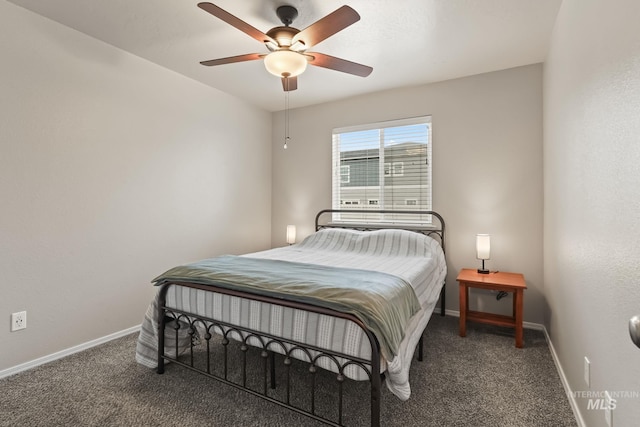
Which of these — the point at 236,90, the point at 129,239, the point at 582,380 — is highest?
the point at 236,90

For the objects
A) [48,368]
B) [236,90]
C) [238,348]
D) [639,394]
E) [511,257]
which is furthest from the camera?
[236,90]

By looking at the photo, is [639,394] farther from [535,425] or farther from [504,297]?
[504,297]

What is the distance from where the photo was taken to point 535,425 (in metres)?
1.64

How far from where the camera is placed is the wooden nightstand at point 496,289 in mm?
2576

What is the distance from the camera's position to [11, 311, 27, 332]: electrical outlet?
2166 mm

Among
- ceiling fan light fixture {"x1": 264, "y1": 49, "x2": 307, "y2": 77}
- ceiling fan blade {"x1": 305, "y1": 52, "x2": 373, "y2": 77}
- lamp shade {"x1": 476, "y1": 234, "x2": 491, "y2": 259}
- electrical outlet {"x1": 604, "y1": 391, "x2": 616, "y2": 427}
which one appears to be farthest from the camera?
lamp shade {"x1": 476, "y1": 234, "x2": 491, "y2": 259}

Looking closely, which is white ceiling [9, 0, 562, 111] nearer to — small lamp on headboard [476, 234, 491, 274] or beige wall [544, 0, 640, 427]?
beige wall [544, 0, 640, 427]

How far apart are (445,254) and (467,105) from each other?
1643 millimetres

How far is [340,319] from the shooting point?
1.53 metres

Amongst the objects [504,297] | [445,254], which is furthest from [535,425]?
[445,254]

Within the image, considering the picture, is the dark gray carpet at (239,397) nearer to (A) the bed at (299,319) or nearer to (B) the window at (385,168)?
(A) the bed at (299,319)

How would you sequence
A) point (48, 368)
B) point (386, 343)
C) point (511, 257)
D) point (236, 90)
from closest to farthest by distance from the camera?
point (386, 343)
point (48, 368)
point (511, 257)
point (236, 90)

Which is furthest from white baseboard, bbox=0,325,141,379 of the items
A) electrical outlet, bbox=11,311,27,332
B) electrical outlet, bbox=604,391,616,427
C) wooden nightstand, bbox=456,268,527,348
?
electrical outlet, bbox=604,391,616,427

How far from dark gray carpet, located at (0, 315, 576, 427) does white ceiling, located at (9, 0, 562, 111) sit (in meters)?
2.59
